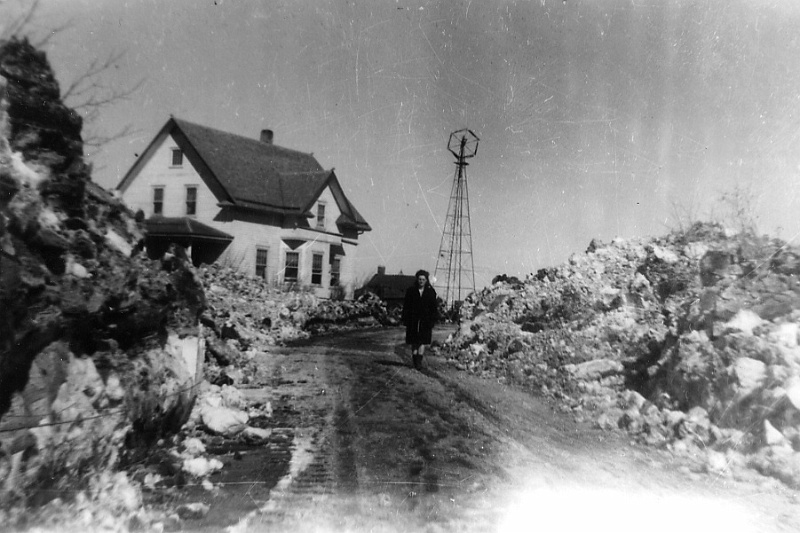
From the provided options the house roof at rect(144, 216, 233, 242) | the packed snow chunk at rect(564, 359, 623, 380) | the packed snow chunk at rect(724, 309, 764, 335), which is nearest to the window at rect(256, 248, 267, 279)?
the house roof at rect(144, 216, 233, 242)

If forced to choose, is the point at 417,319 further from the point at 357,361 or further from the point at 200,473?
the point at 200,473

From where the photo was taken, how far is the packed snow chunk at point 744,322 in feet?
14.3

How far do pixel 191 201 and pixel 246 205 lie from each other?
30.4 inches

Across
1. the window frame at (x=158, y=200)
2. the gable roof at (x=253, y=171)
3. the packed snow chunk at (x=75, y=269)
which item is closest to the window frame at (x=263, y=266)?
the gable roof at (x=253, y=171)

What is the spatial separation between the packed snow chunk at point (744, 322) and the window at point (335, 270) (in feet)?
14.6

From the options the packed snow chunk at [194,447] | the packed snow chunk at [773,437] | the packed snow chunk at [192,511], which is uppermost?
the packed snow chunk at [773,437]

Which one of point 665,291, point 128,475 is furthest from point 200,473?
point 665,291

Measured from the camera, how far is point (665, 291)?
6.52 m

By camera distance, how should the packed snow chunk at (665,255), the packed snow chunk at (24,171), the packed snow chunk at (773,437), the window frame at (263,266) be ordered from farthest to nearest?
the packed snow chunk at (665,255), the window frame at (263,266), the packed snow chunk at (773,437), the packed snow chunk at (24,171)

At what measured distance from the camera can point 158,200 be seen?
5.28 meters

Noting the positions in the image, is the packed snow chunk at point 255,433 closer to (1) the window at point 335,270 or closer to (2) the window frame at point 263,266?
(2) the window frame at point 263,266

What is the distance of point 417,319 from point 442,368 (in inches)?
41.9

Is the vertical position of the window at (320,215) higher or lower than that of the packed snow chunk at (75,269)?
higher

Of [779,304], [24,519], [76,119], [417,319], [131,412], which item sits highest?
[76,119]
